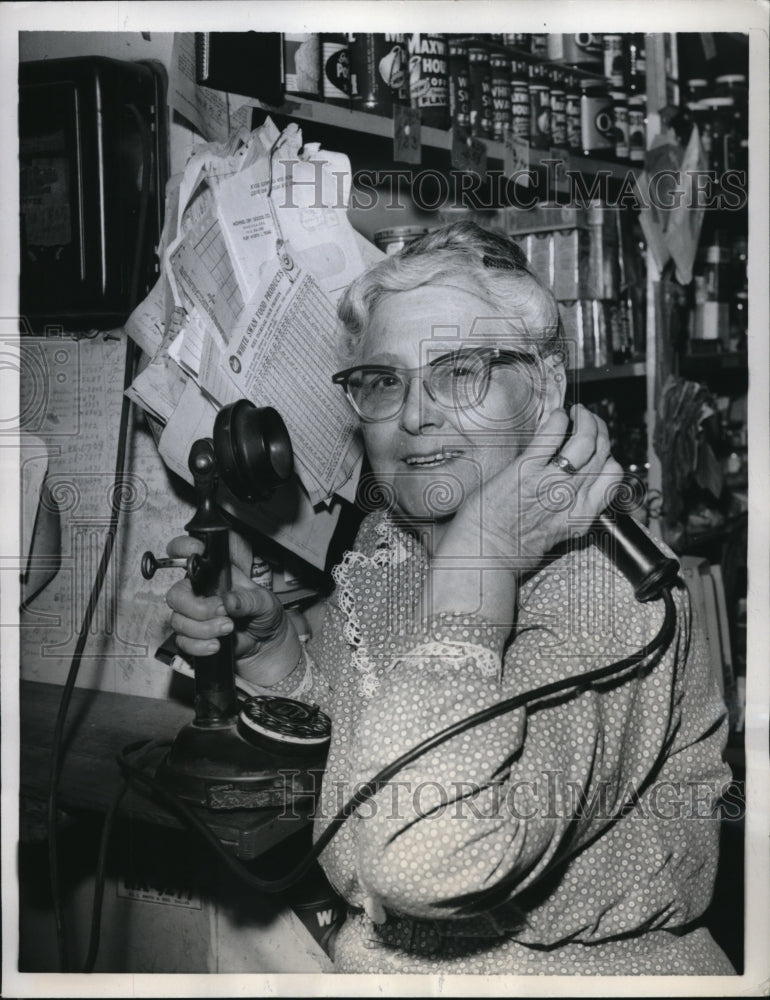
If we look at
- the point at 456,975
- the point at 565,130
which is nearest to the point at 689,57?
the point at 565,130

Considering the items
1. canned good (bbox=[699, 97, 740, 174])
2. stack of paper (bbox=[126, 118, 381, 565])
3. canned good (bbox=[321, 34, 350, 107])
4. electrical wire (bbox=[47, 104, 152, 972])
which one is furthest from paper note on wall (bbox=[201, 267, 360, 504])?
canned good (bbox=[699, 97, 740, 174])

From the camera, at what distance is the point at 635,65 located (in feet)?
4.02

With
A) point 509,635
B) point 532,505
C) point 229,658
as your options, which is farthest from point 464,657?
point 229,658

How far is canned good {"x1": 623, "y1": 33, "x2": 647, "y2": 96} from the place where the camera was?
1.16 meters

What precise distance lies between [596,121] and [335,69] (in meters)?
0.37

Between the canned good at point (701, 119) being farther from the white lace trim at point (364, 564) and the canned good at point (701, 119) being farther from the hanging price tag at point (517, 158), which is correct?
the white lace trim at point (364, 564)

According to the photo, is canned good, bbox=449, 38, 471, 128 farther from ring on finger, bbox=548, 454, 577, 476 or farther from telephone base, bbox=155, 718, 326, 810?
telephone base, bbox=155, 718, 326, 810

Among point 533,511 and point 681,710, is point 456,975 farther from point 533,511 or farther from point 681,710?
point 533,511

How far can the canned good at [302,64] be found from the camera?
3.50 feet

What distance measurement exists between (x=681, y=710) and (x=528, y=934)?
0.30m

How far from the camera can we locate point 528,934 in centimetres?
102

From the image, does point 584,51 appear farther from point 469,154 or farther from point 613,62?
point 469,154

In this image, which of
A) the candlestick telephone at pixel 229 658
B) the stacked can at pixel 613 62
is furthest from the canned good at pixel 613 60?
the candlestick telephone at pixel 229 658

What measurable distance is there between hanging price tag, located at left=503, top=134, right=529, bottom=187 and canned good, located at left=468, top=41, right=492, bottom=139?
0.03 metres
